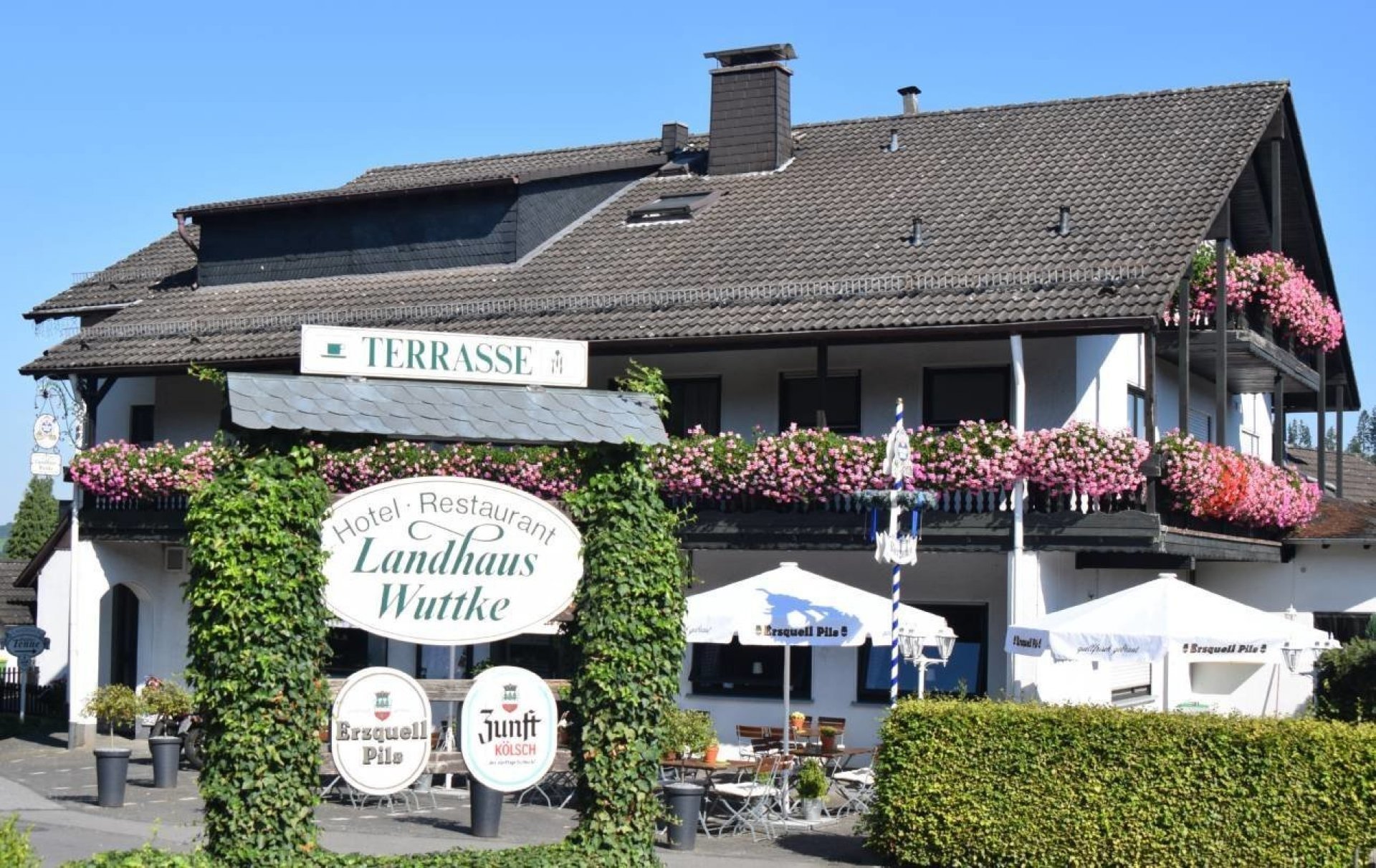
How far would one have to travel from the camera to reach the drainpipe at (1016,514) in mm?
21188

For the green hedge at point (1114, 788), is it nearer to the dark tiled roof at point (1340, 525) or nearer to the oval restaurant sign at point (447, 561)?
the oval restaurant sign at point (447, 561)

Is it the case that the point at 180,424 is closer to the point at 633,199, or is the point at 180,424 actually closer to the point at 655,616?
the point at 633,199

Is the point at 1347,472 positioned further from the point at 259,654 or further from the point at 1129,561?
the point at 259,654

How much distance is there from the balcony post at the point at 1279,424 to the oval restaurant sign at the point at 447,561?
59.5ft

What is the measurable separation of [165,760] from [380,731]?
34.1 ft

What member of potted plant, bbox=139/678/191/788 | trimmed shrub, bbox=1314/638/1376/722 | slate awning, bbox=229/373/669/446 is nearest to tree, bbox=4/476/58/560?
potted plant, bbox=139/678/191/788

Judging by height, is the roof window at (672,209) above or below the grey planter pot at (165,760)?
above

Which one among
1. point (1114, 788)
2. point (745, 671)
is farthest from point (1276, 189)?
point (1114, 788)

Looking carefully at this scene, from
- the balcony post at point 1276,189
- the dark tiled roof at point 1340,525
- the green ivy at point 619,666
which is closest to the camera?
the green ivy at point 619,666

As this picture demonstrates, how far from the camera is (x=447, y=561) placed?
39.3ft

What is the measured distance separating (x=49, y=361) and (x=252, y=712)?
61.2 ft

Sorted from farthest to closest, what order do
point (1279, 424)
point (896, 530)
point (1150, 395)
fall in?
point (1279, 424) → point (1150, 395) → point (896, 530)

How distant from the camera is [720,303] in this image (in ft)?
79.4

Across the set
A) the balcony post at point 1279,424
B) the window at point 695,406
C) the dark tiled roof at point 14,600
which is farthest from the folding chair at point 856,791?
the dark tiled roof at point 14,600
